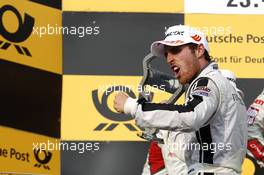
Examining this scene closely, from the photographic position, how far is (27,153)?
5688mm

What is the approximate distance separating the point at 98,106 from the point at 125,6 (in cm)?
82

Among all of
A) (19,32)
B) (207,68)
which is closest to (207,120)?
(207,68)

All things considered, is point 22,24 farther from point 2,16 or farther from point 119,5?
point 119,5

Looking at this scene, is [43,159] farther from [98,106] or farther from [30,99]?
[98,106]

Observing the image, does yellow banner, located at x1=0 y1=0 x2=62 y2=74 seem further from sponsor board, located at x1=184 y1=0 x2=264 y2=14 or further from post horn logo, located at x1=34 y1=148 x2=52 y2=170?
sponsor board, located at x1=184 y1=0 x2=264 y2=14

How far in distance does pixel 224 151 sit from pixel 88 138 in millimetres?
2513

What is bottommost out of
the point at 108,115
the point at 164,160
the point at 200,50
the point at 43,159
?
the point at 43,159

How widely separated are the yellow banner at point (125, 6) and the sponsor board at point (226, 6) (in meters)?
0.11

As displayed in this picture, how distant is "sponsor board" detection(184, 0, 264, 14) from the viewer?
5.97 meters

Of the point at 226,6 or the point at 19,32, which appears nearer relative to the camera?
the point at 19,32

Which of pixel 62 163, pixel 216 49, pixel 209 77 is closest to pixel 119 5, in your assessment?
pixel 216 49

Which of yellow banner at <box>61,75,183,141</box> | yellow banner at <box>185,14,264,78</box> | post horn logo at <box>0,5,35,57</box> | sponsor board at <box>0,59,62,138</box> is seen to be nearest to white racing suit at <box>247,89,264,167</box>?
yellow banner at <box>185,14,264,78</box>

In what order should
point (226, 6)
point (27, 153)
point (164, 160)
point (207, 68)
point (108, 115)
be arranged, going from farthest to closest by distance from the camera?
point (226, 6) → point (108, 115) → point (27, 153) → point (164, 160) → point (207, 68)

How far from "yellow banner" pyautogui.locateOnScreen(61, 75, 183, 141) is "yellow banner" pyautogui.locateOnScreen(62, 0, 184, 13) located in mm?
539
